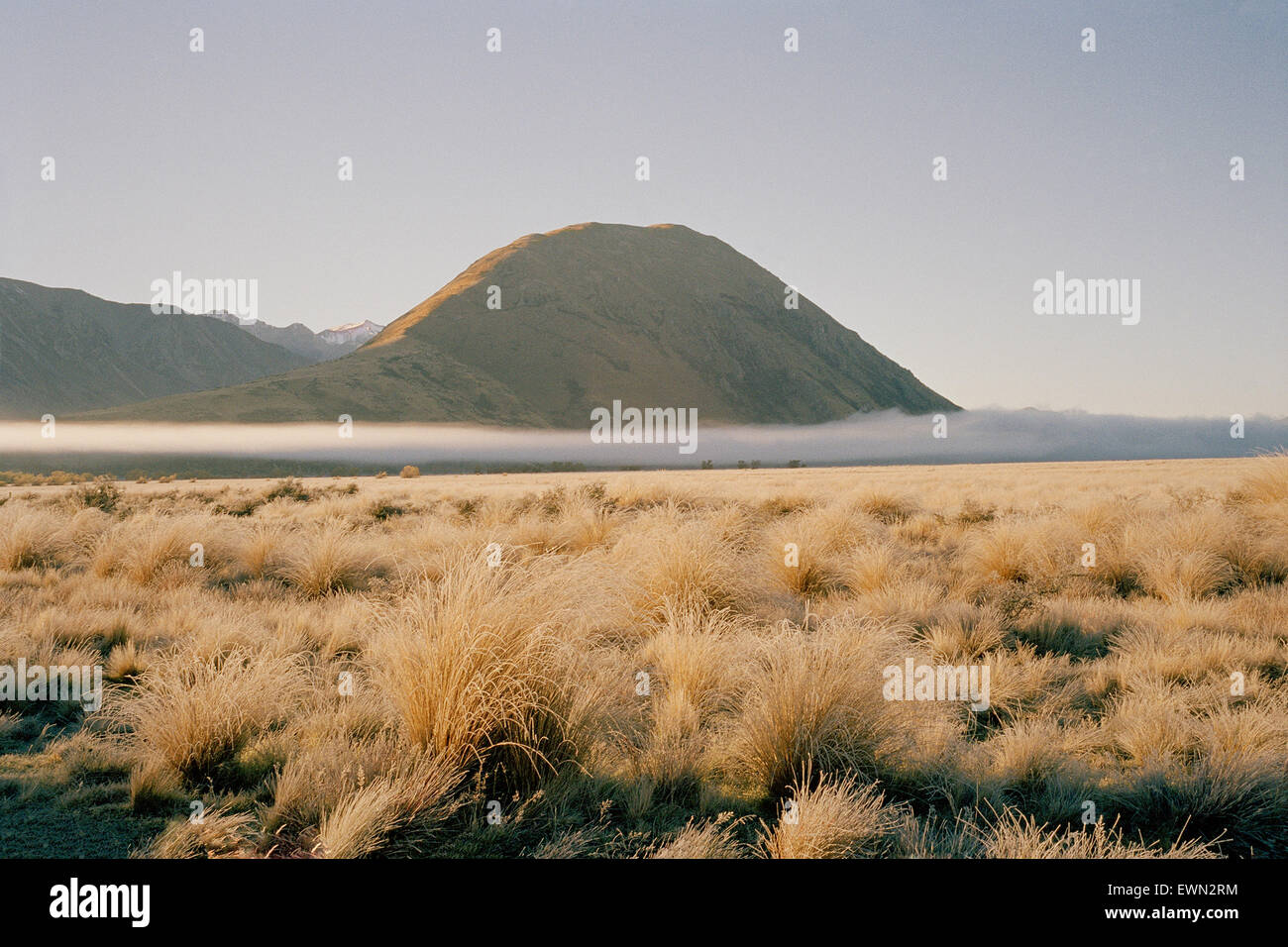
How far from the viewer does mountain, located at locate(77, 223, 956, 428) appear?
396 ft

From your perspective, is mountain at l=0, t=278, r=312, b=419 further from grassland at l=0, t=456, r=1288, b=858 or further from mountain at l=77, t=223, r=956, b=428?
grassland at l=0, t=456, r=1288, b=858

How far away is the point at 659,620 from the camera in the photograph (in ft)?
21.4

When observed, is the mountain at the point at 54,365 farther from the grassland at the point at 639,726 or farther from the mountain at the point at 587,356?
the grassland at the point at 639,726

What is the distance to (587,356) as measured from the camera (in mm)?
151500

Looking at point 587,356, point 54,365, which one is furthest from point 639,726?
point 54,365

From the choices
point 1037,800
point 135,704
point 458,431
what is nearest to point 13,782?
point 135,704

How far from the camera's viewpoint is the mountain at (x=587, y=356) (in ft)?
396

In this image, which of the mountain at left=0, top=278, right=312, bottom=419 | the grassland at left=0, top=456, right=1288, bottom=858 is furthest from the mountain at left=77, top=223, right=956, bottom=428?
the grassland at left=0, top=456, right=1288, bottom=858

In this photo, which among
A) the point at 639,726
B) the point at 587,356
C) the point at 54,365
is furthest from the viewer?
the point at 54,365

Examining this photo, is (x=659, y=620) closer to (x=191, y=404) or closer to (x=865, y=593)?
(x=865, y=593)

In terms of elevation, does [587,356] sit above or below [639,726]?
above

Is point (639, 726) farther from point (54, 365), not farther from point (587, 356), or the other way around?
point (54, 365)

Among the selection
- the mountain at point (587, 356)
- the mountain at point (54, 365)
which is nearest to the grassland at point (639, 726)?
the mountain at point (587, 356)
